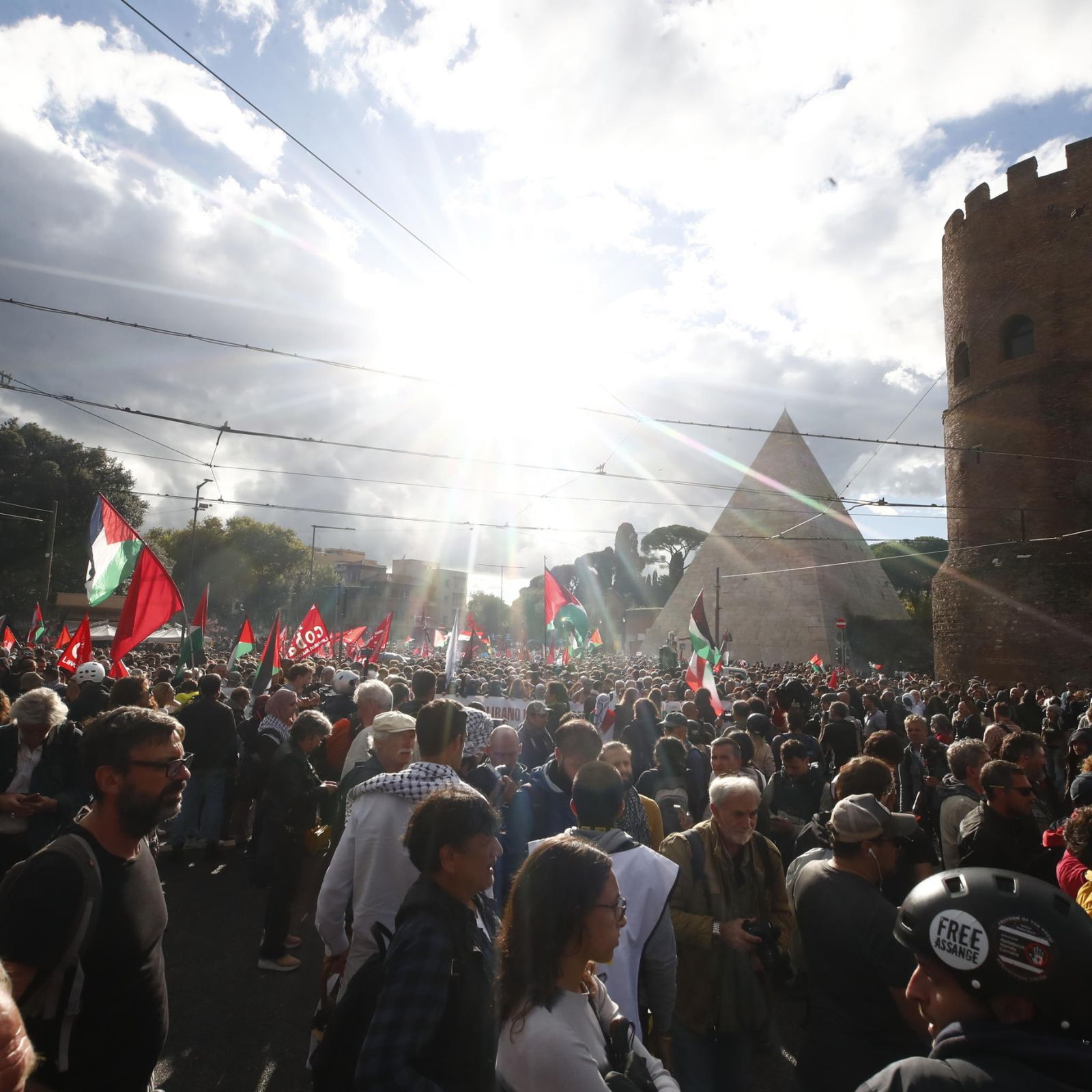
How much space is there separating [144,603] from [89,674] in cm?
86

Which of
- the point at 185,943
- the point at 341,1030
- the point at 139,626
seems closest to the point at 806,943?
the point at 341,1030

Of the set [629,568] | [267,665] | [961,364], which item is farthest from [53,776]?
[629,568]

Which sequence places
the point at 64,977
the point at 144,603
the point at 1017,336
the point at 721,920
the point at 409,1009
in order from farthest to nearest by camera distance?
→ the point at 1017,336 → the point at 144,603 → the point at 721,920 → the point at 64,977 → the point at 409,1009

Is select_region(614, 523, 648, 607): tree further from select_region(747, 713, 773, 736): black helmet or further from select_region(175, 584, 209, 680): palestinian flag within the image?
select_region(747, 713, 773, 736): black helmet

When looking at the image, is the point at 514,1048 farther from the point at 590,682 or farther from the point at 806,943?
the point at 590,682

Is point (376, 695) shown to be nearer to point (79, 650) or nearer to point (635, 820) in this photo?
point (635, 820)

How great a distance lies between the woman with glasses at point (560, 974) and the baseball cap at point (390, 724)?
182 cm

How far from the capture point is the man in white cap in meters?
2.25

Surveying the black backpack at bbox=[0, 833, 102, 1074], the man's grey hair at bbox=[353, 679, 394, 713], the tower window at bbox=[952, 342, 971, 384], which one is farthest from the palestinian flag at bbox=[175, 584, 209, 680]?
the tower window at bbox=[952, 342, 971, 384]

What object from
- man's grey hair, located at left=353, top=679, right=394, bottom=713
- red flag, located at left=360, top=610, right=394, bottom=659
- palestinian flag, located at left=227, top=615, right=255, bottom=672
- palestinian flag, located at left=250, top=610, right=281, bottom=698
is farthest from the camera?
red flag, located at left=360, top=610, right=394, bottom=659

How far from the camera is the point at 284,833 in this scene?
4508 millimetres

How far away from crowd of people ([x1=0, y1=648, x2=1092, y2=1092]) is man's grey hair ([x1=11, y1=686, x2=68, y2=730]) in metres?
0.01

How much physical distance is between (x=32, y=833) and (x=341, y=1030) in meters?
3.08

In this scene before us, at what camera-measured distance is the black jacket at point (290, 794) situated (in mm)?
4504
